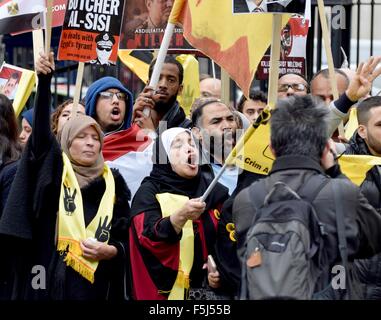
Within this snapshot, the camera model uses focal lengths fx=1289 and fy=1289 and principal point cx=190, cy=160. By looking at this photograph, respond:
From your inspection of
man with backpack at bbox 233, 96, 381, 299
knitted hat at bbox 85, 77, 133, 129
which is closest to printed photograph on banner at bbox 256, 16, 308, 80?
knitted hat at bbox 85, 77, 133, 129

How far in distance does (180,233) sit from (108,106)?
5.58 ft

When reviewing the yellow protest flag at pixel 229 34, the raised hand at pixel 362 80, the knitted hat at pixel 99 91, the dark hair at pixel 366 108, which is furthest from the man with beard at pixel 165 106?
the raised hand at pixel 362 80

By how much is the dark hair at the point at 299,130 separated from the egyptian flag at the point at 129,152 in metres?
2.46

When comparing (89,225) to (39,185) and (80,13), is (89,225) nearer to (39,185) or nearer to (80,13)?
(39,185)

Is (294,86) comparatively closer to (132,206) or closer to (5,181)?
(132,206)

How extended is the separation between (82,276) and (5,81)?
8.58 ft

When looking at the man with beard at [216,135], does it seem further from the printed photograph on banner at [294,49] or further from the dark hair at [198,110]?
the printed photograph on banner at [294,49]

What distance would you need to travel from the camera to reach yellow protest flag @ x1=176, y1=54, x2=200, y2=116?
1003 cm

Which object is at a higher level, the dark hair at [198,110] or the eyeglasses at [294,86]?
the eyeglasses at [294,86]

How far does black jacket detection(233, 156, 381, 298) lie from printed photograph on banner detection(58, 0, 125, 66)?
121 inches

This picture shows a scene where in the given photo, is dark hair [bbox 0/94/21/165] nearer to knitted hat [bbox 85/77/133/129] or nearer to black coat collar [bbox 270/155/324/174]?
knitted hat [bbox 85/77/133/129]

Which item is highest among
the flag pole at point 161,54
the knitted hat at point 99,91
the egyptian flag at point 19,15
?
the egyptian flag at point 19,15

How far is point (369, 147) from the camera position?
7.48 metres

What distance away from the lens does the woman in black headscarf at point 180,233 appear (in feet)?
23.3
